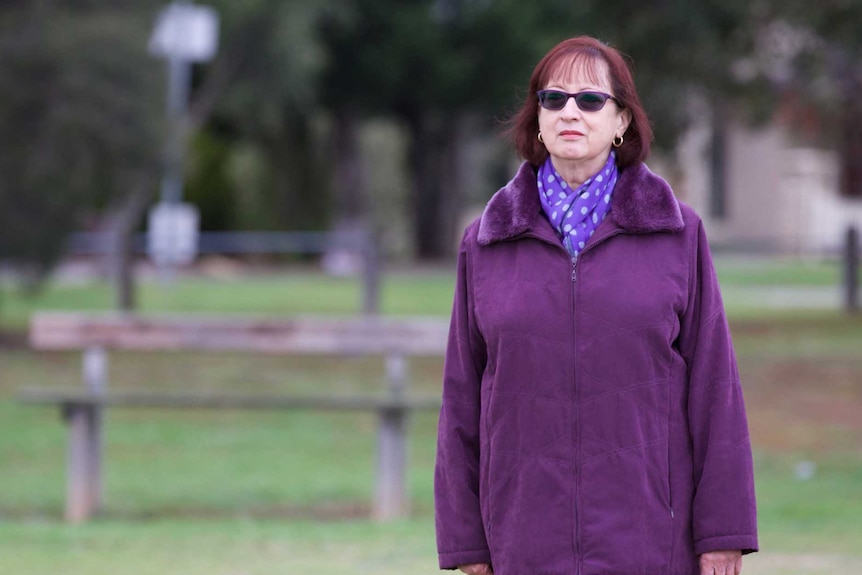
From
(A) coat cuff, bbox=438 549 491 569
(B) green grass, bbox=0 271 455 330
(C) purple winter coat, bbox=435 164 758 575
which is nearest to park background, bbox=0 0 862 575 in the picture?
(B) green grass, bbox=0 271 455 330

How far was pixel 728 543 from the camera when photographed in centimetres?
356

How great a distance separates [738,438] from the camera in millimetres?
3645

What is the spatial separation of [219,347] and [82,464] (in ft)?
3.69

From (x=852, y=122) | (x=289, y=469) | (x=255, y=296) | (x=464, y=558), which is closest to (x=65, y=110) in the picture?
(x=289, y=469)

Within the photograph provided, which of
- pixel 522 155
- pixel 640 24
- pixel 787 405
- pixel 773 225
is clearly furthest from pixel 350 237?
pixel 522 155

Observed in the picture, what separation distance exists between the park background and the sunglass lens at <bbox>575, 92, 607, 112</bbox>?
36cm

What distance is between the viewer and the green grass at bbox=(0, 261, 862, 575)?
7992 millimetres

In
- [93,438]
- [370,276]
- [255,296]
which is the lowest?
[93,438]

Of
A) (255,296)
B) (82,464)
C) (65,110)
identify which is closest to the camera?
(82,464)

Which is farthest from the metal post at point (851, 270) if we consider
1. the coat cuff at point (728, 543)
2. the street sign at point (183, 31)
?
the coat cuff at point (728, 543)

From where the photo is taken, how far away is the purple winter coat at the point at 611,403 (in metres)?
3.59

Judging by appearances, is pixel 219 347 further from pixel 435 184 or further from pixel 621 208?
pixel 435 184

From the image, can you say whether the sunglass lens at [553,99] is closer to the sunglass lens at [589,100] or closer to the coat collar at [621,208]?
the sunglass lens at [589,100]

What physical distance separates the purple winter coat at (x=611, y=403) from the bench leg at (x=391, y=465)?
574 cm
